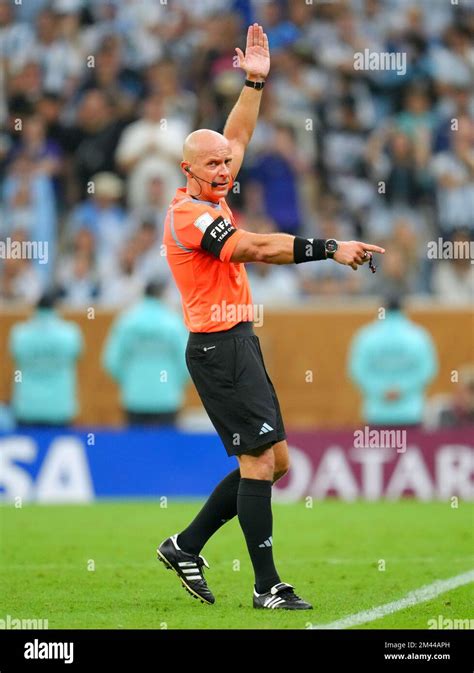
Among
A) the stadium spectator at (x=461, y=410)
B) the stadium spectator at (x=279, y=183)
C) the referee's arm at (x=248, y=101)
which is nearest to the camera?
the referee's arm at (x=248, y=101)

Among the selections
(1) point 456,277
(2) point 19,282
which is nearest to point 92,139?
(2) point 19,282

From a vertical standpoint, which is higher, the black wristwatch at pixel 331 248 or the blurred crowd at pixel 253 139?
the blurred crowd at pixel 253 139

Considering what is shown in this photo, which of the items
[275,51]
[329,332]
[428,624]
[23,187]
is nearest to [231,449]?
[428,624]

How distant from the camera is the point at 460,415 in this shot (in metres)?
16.1

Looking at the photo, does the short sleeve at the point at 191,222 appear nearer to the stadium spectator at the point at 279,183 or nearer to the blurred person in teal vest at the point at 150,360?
the blurred person in teal vest at the point at 150,360

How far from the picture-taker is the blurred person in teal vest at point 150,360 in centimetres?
1531

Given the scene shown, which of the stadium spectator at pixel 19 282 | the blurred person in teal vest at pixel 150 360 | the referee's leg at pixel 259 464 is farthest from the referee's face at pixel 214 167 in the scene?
the stadium spectator at pixel 19 282

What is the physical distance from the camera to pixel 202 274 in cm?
819

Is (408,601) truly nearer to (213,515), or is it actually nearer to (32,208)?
(213,515)

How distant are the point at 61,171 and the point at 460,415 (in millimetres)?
5979

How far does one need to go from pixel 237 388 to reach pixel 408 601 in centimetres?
157

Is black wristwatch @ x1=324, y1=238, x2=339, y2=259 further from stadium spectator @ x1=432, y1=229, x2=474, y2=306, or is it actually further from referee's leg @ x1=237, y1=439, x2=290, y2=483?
stadium spectator @ x1=432, y1=229, x2=474, y2=306

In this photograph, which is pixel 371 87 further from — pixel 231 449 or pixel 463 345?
pixel 231 449

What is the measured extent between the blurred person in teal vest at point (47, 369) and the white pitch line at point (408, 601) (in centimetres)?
691
